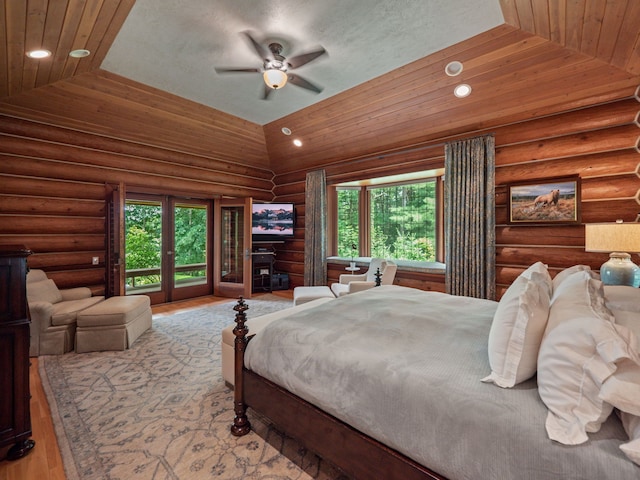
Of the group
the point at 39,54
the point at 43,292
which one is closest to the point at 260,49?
the point at 39,54

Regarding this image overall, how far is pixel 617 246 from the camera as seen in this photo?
8.29ft

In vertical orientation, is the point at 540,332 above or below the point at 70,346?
above

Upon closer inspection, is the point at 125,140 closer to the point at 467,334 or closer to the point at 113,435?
the point at 113,435

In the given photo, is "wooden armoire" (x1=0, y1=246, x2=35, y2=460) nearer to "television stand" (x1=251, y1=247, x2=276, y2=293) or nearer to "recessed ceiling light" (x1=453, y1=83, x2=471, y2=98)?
"recessed ceiling light" (x1=453, y1=83, x2=471, y2=98)

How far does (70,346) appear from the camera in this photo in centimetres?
338

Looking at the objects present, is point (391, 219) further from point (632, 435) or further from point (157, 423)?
point (632, 435)

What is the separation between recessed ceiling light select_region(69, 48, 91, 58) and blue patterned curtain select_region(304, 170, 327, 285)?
4010 millimetres

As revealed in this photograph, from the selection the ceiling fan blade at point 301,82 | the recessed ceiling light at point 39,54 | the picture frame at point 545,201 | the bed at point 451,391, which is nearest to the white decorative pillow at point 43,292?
the recessed ceiling light at point 39,54

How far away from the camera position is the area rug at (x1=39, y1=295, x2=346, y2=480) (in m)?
1.72

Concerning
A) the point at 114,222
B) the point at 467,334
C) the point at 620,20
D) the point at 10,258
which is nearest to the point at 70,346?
the point at 114,222

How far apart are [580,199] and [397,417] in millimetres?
3748

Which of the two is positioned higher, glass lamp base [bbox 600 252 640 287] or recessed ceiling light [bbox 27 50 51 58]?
recessed ceiling light [bbox 27 50 51 58]

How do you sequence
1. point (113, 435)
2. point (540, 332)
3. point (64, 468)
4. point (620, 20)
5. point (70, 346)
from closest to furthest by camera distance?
1. point (540, 332)
2. point (64, 468)
3. point (113, 435)
4. point (620, 20)
5. point (70, 346)

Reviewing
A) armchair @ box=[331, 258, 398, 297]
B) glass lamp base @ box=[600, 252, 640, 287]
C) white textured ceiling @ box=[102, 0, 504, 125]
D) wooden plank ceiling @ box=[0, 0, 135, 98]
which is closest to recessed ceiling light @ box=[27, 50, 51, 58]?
wooden plank ceiling @ box=[0, 0, 135, 98]
